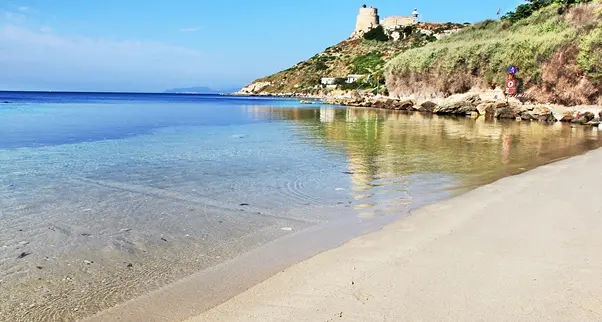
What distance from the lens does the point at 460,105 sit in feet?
131

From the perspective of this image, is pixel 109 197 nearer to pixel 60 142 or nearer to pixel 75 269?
pixel 75 269

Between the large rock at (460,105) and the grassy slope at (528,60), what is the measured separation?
2720mm

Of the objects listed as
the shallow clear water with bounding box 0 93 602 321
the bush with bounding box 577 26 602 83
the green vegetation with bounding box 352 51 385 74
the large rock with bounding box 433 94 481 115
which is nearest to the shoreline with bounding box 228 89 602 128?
the large rock with bounding box 433 94 481 115

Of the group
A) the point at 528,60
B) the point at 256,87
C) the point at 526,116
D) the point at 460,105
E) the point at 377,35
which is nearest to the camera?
the point at 526,116

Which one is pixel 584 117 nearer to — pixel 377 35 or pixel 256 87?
pixel 377 35

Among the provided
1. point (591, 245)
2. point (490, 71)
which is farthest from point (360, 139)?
point (490, 71)

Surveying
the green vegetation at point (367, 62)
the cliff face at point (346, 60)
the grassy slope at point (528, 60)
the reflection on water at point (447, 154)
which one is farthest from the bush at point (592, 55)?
the cliff face at point (346, 60)

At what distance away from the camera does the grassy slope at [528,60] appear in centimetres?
3191

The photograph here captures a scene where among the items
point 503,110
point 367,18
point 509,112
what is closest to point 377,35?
point 367,18

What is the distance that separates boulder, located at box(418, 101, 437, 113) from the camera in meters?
43.3

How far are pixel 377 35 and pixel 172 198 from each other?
163 meters

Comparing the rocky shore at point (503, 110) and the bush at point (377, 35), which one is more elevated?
the bush at point (377, 35)

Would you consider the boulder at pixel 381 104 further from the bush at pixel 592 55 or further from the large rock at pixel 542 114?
the bush at pixel 592 55

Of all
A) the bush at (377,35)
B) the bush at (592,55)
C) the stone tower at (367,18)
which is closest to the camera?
the bush at (592,55)
